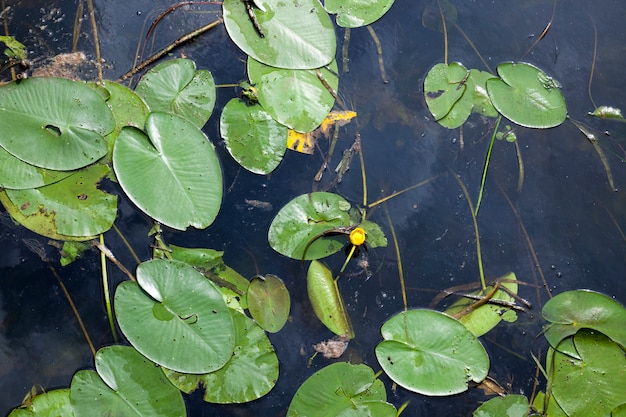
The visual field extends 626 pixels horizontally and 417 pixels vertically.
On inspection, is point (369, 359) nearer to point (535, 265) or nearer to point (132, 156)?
point (535, 265)

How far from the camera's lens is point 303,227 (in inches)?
82.6

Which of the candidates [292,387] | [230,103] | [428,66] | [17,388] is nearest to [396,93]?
[428,66]

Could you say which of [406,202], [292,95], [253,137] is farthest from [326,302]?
[292,95]

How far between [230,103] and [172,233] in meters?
0.55

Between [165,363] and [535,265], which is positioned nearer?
[165,363]

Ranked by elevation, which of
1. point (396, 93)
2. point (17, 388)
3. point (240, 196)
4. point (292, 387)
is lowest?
point (292, 387)

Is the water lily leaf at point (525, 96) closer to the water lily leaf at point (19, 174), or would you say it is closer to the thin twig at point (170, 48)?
the thin twig at point (170, 48)

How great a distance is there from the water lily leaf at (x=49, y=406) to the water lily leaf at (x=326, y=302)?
0.93m

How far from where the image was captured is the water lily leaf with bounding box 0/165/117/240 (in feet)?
6.58

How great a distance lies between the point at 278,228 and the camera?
6.89ft

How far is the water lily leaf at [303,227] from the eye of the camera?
6.88ft

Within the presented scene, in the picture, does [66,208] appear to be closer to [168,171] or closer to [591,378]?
[168,171]

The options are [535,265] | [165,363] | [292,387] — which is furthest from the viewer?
[535,265]

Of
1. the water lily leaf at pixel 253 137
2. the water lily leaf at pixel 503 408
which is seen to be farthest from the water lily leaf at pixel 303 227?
the water lily leaf at pixel 503 408
